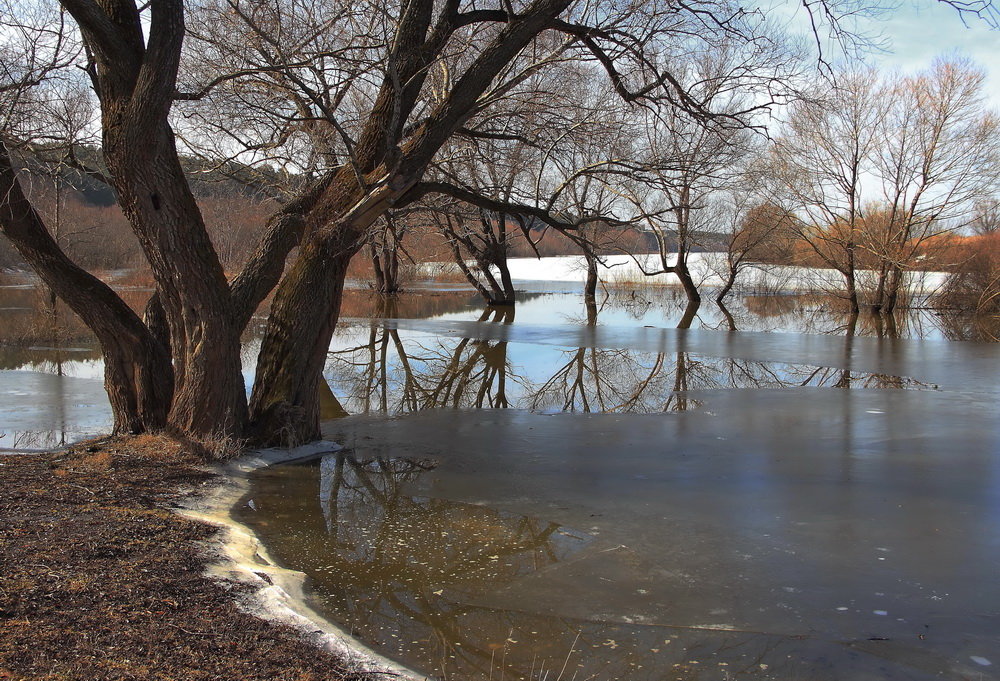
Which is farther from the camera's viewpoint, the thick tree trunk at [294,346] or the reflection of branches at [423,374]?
the reflection of branches at [423,374]

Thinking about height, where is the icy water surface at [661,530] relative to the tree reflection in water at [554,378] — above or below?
below

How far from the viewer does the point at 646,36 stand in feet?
26.9

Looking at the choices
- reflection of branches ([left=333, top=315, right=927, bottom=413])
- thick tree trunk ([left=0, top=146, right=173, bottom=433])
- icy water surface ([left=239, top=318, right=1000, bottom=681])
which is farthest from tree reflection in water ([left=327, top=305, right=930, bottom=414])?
thick tree trunk ([left=0, top=146, right=173, bottom=433])

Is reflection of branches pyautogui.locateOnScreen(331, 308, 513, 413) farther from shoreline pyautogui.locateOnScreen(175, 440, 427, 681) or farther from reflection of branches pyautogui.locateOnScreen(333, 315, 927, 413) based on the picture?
shoreline pyautogui.locateOnScreen(175, 440, 427, 681)

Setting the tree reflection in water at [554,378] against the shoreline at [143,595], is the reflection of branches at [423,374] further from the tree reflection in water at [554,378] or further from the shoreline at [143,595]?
the shoreline at [143,595]

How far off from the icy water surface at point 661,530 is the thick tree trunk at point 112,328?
1.73m

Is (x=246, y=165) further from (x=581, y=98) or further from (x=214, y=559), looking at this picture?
(x=214, y=559)

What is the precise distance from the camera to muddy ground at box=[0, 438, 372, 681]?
2916mm

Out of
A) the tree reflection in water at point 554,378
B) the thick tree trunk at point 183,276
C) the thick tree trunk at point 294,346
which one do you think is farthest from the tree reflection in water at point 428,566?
the tree reflection in water at point 554,378

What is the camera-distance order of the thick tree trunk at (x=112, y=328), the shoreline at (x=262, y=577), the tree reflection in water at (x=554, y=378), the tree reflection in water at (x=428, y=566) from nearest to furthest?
the shoreline at (x=262, y=577)
the tree reflection in water at (x=428, y=566)
the thick tree trunk at (x=112, y=328)
the tree reflection in water at (x=554, y=378)

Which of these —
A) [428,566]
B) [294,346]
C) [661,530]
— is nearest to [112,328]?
[294,346]

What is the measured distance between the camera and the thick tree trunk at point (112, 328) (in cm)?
740

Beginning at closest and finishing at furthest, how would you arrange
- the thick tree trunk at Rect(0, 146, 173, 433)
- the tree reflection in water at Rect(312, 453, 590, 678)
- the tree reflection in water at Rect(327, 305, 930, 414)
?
the tree reflection in water at Rect(312, 453, 590, 678) < the thick tree trunk at Rect(0, 146, 173, 433) < the tree reflection in water at Rect(327, 305, 930, 414)

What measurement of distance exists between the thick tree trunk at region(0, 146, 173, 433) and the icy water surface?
5.67 ft
